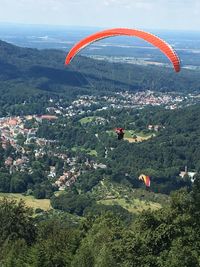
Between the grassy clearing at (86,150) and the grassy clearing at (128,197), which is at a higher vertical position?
the grassy clearing at (128,197)

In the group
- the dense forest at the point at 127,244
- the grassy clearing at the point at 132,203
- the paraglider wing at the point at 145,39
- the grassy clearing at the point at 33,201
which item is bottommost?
the grassy clearing at the point at 33,201

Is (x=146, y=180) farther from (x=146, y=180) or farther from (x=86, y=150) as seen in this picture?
(x=86, y=150)

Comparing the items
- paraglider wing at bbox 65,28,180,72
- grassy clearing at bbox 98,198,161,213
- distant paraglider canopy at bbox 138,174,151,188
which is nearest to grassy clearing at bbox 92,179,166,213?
grassy clearing at bbox 98,198,161,213

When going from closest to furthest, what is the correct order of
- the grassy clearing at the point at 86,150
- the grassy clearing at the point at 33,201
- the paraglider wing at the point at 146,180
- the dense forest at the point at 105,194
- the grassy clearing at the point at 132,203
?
the dense forest at the point at 105,194 < the grassy clearing at the point at 132,203 < the grassy clearing at the point at 33,201 < the paraglider wing at the point at 146,180 < the grassy clearing at the point at 86,150

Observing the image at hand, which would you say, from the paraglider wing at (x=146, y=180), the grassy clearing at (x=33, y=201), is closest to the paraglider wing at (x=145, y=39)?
the grassy clearing at (x=33, y=201)

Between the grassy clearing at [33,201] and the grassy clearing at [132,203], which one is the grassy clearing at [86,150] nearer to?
the grassy clearing at [33,201]

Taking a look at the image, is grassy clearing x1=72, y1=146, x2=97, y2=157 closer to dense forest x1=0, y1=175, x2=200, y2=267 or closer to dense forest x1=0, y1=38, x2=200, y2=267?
dense forest x1=0, y1=38, x2=200, y2=267

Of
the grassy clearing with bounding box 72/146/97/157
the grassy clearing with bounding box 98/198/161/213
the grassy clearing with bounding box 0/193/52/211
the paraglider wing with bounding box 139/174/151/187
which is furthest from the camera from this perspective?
the grassy clearing with bounding box 72/146/97/157

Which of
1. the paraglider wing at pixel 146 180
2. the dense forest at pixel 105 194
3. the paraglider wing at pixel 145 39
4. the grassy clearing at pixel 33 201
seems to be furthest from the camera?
the paraglider wing at pixel 146 180

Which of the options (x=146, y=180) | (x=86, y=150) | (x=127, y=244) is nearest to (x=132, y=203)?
(x=146, y=180)

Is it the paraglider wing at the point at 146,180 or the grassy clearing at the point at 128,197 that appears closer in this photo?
the grassy clearing at the point at 128,197

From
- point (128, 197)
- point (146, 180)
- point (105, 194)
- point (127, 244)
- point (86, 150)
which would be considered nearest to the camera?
point (127, 244)

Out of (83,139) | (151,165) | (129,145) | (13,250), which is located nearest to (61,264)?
(13,250)
